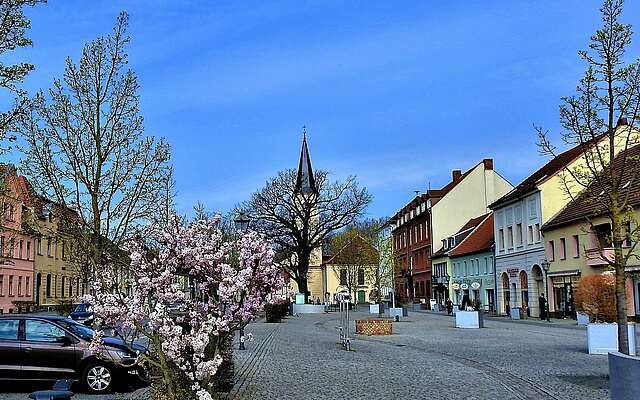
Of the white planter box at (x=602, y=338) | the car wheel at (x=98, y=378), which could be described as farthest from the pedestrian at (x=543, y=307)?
the car wheel at (x=98, y=378)

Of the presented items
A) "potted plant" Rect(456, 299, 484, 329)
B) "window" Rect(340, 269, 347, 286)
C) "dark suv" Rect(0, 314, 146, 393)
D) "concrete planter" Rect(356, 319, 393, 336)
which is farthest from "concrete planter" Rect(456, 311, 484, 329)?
"window" Rect(340, 269, 347, 286)

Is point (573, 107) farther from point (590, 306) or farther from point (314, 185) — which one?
point (314, 185)

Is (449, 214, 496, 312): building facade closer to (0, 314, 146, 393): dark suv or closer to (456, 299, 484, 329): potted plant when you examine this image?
(456, 299, 484, 329): potted plant

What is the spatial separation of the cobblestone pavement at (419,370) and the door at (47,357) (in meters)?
0.50

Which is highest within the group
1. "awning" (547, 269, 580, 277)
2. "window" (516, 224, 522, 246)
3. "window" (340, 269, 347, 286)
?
"window" (516, 224, 522, 246)

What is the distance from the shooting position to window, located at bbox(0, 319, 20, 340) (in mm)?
14420

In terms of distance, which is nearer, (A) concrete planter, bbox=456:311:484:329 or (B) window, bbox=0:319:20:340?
(B) window, bbox=0:319:20:340

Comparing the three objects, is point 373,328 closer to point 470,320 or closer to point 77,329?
point 470,320

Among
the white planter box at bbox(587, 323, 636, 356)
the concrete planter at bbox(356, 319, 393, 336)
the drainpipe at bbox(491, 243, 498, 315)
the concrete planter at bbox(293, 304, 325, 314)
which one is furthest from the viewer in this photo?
the concrete planter at bbox(293, 304, 325, 314)

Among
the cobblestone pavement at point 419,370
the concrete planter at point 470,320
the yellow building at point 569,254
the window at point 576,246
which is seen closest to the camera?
the cobblestone pavement at point 419,370

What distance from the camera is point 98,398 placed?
1343cm

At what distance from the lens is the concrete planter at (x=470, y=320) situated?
39.1 meters

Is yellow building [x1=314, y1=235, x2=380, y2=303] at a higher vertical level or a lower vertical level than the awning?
higher

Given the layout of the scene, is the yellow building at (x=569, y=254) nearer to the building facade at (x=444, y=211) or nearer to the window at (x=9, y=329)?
the building facade at (x=444, y=211)
